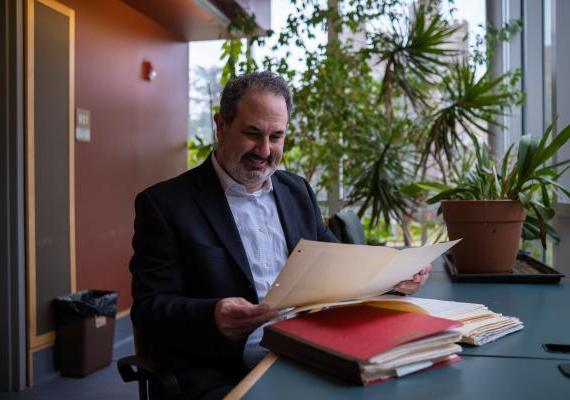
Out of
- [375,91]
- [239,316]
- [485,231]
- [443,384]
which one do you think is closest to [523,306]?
[485,231]

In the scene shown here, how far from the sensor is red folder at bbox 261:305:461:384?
0.93 meters

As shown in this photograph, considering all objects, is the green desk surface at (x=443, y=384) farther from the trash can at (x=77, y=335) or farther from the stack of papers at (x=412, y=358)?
the trash can at (x=77, y=335)

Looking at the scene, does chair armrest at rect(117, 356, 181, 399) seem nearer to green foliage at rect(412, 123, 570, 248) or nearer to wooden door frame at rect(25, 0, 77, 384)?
green foliage at rect(412, 123, 570, 248)

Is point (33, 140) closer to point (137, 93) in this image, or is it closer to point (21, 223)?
point (21, 223)

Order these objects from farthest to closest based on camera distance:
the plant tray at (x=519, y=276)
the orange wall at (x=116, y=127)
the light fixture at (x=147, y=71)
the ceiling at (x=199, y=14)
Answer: the light fixture at (x=147, y=71) → the ceiling at (x=199, y=14) → the orange wall at (x=116, y=127) → the plant tray at (x=519, y=276)

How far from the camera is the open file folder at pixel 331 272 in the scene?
1032 millimetres

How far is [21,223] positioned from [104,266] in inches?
41.7

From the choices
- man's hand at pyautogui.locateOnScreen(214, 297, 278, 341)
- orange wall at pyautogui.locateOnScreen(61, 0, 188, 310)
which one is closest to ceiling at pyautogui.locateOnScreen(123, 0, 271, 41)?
orange wall at pyautogui.locateOnScreen(61, 0, 188, 310)

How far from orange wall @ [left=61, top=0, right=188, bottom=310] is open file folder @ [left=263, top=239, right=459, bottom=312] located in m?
3.20

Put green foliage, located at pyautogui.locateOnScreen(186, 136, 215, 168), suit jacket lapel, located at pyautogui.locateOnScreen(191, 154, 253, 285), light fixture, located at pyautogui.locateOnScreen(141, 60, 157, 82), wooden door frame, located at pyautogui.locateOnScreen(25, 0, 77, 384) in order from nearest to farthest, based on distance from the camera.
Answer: suit jacket lapel, located at pyautogui.locateOnScreen(191, 154, 253, 285)
wooden door frame, located at pyautogui.locateOnScreen(25, 0, 77, 384)
light fixture, located at pyautogui.locateOnScreen(141, 60, 157, 82)
green foliage, located at pyautogui.locateOnScreen(186, 136, 215, 168)

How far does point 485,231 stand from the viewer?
1912mm

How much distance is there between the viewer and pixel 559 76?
283cm

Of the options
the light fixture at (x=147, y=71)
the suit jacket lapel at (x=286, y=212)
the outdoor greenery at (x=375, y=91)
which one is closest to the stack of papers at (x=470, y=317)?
the suit jacket lapel at (x=286, y=212)

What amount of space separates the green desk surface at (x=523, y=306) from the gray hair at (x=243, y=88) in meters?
0.77
